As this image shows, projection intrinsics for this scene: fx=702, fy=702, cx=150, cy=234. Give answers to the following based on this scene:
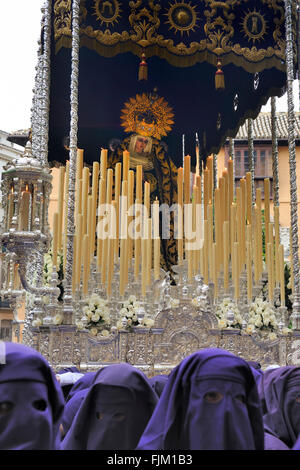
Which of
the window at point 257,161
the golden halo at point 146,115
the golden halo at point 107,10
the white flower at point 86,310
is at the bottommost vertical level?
the white flower at point 86,310

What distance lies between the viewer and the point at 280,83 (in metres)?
9.44

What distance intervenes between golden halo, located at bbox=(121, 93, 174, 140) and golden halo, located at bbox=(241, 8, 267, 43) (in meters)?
1.96

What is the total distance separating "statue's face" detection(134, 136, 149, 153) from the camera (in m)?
9.95

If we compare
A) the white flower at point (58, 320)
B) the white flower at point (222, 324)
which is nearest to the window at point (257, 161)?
the white flower at point (222, 324)

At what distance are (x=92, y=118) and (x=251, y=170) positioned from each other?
2411 mm

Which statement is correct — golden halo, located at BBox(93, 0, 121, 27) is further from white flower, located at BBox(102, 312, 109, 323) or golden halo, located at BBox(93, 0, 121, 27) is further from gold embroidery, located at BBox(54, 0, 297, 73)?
white flower, located at BBox(102, 312, 109, 323)

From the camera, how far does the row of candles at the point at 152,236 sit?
8.02 m

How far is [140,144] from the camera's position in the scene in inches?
392

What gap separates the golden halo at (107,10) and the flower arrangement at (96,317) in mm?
3395

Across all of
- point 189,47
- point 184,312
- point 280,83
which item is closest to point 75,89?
point 189,47

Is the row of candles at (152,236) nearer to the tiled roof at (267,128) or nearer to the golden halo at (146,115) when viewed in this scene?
the golden halo at (146,115)

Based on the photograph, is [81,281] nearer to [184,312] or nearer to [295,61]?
[184,312]
